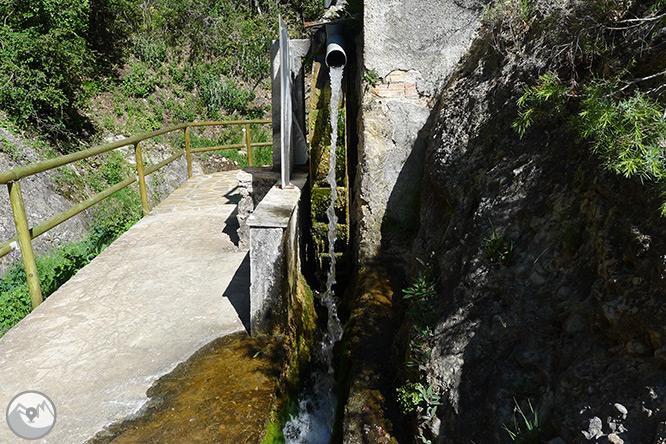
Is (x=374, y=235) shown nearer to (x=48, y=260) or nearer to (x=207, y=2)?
(x=48, y=260)

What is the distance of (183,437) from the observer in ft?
6.73

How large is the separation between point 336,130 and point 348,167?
0.44m

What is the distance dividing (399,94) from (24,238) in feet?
10.3

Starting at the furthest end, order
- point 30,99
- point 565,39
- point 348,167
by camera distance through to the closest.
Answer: point 30,99
point 348,167
point 565,39

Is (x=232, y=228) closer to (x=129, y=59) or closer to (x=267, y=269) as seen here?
(x=267, y=269)

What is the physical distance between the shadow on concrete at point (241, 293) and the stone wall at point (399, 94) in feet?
3.47

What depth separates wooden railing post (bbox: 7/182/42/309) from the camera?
2871mm

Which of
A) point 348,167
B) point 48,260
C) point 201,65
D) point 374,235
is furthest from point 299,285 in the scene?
point 201,65

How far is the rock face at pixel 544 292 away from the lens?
128 cm

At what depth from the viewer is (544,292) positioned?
1.73 m

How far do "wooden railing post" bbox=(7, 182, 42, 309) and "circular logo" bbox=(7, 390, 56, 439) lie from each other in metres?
1.05

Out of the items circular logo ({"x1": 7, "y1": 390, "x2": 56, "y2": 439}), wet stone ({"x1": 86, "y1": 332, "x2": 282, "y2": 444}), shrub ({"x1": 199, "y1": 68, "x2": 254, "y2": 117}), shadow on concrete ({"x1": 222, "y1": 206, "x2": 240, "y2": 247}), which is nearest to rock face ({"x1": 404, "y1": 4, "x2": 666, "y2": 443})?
wet stone ({"x1": 86, "y1": 332, "x2": 282, "y2": 444})

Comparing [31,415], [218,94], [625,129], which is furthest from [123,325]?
[218,94]

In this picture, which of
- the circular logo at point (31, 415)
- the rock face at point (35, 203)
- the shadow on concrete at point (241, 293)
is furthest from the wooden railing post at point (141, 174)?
the circular logo at point (31, 415)
